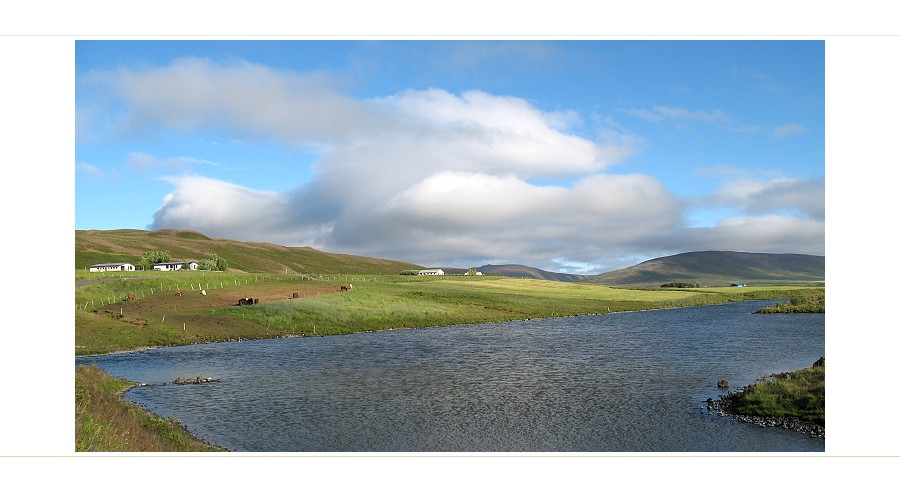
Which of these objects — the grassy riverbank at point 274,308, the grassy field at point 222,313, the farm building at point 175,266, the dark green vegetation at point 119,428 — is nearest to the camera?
the dark green vegetation at point 119,428

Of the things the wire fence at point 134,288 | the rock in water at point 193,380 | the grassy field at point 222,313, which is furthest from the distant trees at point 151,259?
the rock in water at point 193,380

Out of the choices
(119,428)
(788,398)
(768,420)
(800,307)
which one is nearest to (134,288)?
(119,428)

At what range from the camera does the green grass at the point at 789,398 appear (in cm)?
2592

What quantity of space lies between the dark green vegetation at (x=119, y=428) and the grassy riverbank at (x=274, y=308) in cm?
2969

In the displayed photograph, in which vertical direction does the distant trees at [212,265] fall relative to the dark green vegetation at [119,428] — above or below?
above

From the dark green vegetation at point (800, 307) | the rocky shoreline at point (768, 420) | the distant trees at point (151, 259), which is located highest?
the distant trees at point (151, 259)

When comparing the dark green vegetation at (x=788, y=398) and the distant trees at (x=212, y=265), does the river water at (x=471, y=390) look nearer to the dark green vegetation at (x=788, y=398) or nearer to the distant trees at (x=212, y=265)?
the dark green vegetation at (x=788, y=398)

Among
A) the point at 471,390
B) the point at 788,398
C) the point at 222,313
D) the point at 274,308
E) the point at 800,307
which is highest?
the point at 274,308

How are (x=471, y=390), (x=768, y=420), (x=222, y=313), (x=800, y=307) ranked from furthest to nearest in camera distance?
Result: (x=800, y=307) → (x=222, y=313) → (x=471, y=390) → (x=768, y=420)

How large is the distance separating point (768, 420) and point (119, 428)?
27930mm

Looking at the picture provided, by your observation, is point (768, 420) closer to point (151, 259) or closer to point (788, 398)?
point (788, 398)

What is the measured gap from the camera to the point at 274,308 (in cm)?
7700

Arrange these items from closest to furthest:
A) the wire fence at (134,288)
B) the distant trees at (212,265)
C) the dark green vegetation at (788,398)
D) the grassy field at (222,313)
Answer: the grassy field at (222,313) → the dark green vegetation at (788,398) → the wire fence at (134,288) → the distant trees at (212,265)
